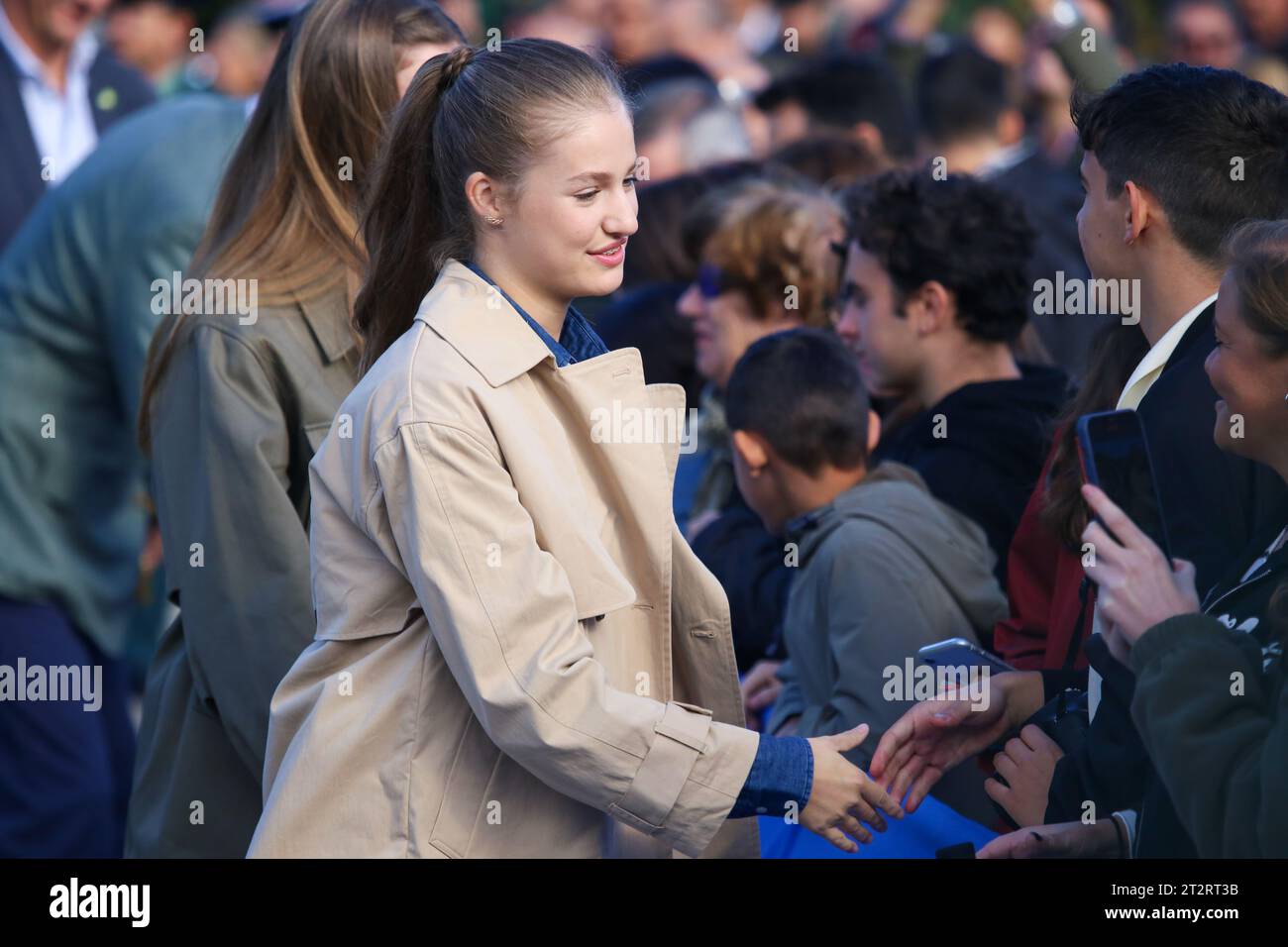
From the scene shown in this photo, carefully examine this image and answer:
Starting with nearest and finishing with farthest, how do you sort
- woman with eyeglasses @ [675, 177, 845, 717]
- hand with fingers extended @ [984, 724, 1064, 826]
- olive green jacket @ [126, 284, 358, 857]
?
hand with fingers extended @ [984, 724, 1064, 826] < olive green jacket @ [126, 284, 358, 857] < woman with eyeglasses @ [675, 177, 845, 717]

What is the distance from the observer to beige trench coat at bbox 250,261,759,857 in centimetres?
236

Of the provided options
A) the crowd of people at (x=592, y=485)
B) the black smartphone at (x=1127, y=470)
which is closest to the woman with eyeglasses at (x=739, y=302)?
the crowd of people at (x=592, y=485)

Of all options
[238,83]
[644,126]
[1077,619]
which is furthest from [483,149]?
[238,83]

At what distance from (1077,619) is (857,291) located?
1.44m

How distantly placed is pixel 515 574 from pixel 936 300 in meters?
1.93

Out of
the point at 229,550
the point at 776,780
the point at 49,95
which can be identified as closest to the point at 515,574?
the point at 776,780

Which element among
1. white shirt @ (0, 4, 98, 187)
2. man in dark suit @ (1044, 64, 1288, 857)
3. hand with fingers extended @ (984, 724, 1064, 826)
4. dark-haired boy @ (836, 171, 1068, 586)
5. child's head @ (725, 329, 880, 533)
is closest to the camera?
man in dark suit @ (1044, 64, 1288, 857)

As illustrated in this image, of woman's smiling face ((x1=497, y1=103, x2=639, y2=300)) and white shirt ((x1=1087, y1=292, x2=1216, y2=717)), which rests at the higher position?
woman's smiling face ((x1=497, y1=103, x2=639, y2=300))

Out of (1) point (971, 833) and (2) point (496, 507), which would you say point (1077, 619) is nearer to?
(1) point (971, 833)

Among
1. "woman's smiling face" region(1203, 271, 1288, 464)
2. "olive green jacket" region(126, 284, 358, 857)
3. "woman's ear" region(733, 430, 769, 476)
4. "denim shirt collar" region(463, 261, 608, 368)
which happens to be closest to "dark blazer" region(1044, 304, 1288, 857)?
"woman's smiling face" region(1203, 271, 1288, 464)

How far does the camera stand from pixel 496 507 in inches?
93.8

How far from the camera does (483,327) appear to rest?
2.51 meters

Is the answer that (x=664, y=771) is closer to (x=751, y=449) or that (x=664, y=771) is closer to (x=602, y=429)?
(x=602, y=429)

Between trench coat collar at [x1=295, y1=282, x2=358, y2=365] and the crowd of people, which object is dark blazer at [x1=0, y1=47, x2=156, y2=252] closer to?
the crowd of people
